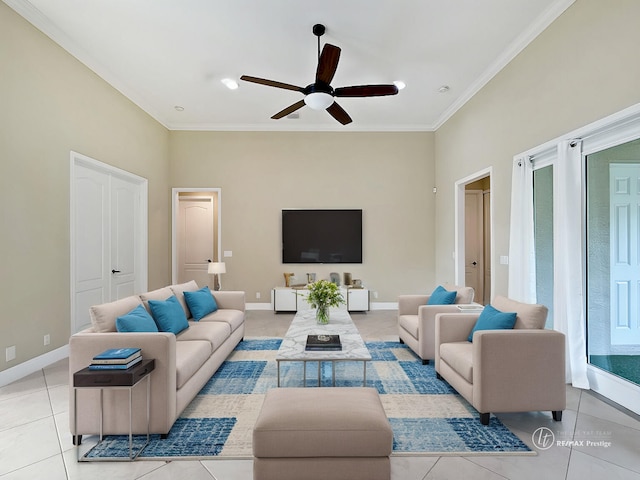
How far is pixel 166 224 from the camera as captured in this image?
6.38 m

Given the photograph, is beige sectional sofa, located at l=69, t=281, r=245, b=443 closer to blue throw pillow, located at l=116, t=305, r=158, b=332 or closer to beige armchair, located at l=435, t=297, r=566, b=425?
blue throw pillow, located at l=116, t=305, r=158, b=332

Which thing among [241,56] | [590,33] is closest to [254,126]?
[241,56]

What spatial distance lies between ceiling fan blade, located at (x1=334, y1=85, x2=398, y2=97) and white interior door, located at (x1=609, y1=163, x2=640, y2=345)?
2.00 m

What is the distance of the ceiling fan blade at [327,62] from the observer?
277 cm

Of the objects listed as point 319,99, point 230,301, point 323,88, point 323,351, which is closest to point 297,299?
point 230,301

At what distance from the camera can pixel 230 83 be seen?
459 cm

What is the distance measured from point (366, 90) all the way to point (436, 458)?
3.11 meters

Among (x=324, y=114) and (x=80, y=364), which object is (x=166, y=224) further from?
(x=80, y=364)

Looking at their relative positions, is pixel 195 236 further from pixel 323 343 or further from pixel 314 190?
pixel 323 343

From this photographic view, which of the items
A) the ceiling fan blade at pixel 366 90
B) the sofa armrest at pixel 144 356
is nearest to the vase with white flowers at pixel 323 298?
the sofa armrest at pixel 144 356

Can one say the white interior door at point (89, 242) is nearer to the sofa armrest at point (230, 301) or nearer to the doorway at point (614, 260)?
the sofa armrest at point (230, 301)

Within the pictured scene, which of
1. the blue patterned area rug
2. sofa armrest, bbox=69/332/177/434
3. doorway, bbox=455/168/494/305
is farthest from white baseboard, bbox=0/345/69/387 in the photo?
doorway, bbox=455/168/494/305

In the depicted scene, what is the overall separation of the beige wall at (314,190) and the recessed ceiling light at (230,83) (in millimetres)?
1702

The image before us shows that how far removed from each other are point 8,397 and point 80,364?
4.29ft
